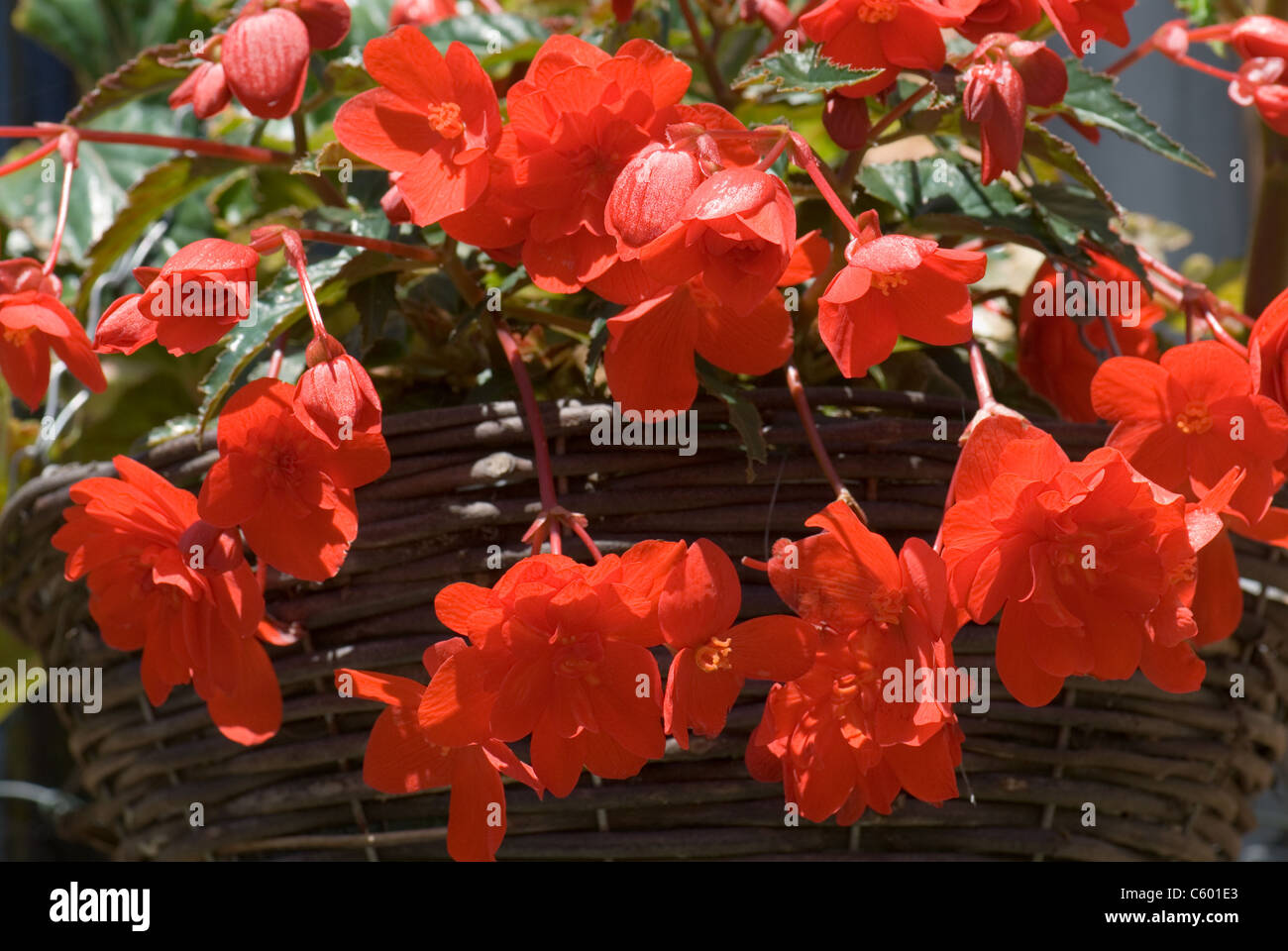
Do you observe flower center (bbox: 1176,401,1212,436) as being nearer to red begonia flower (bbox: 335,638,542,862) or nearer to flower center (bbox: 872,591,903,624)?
flower center (bbox: 872,591,903,624)

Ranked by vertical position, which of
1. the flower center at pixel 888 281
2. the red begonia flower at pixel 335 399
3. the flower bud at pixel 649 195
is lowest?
the red begonia flower at pixel 335 399

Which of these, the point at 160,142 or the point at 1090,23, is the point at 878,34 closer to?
the point at 1090,23

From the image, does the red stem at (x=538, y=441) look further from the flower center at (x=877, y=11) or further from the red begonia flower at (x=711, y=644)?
the flower center at (x=877, y=11)

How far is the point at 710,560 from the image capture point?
373 mm

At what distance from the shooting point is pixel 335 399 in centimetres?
38

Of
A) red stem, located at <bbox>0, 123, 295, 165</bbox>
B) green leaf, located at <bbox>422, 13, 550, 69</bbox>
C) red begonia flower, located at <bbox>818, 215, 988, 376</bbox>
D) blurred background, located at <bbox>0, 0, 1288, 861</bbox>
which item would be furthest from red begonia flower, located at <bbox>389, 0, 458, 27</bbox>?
red begonia flower, located at <bbox>818, 215, 988, 376</bbox>

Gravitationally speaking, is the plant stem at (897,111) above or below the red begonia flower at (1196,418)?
above

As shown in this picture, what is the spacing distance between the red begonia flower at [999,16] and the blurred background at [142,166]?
295 mm

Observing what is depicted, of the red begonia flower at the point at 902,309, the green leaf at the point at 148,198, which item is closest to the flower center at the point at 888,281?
the red begonia flower at the point at 902,309

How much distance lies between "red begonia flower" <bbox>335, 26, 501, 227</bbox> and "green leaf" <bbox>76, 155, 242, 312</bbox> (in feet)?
0.56

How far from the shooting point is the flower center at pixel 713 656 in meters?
0.38

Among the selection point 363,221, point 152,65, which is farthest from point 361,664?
point 152,65

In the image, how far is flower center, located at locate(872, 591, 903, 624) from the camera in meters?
0.38

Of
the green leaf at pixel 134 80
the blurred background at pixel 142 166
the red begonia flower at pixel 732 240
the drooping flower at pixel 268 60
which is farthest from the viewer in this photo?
the blurred background at pixel 142 166
